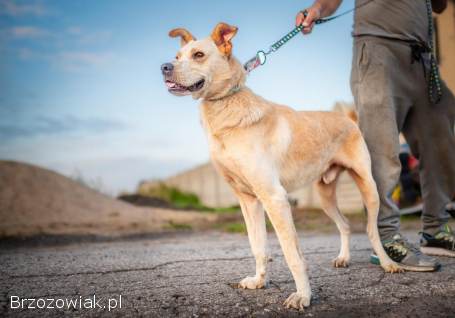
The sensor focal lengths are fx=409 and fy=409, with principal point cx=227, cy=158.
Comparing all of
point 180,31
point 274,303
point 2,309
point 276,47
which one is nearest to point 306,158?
point 276,47

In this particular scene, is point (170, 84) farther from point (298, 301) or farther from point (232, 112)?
point (298, 301)

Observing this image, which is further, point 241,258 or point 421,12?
point 241,258

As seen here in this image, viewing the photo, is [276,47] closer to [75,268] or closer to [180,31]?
[180,31]

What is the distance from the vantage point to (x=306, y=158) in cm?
304

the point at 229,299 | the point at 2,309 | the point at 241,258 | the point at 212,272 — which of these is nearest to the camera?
the point at 2,309

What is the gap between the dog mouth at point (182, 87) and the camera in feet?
8.55

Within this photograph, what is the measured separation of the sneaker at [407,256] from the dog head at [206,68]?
1.88 meters

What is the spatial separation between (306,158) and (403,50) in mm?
1407

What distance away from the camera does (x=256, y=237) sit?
9.42 feet

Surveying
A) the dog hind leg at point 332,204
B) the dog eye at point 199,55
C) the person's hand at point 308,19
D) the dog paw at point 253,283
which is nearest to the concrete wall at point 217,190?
the dog hind leg at point 332,204

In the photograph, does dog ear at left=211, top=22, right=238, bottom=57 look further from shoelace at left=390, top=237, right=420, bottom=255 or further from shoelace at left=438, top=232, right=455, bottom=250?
shoelace at left=438, top=232, right=455, bottom=250

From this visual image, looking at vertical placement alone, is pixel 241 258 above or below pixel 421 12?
below

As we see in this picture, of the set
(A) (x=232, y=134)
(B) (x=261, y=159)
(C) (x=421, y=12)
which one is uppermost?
(C) (x=421, y=12)

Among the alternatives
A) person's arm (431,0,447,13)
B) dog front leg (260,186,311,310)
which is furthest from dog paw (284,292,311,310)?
person's arm (431,0,447,13)
